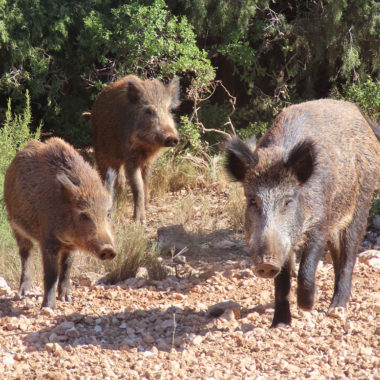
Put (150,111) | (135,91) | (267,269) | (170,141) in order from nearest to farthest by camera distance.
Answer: (267,269) < (170,141) < (135,91) < (150,111)

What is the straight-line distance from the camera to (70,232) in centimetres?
527

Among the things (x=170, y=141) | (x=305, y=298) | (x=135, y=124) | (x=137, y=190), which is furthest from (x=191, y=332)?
(x=135, y=124)

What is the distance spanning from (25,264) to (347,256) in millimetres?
2712

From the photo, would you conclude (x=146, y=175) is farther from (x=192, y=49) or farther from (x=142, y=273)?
(x=142, y=273)

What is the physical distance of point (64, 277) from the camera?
550 centimetres

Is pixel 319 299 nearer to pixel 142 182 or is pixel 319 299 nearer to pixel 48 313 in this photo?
pixel 48 313

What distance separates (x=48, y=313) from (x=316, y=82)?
21.7 ft

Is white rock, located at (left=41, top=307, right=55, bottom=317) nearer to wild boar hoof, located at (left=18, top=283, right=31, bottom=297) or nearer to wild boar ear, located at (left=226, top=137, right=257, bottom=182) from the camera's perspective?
wild boar hoof, located at (left=18, top=283, right=31, bottom=297)

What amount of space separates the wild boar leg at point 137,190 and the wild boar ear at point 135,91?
865 mm

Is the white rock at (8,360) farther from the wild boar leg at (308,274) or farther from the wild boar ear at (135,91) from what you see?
the wild boar ear at (135,91)

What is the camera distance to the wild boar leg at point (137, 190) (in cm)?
811

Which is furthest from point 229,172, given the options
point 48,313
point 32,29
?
point 32,29

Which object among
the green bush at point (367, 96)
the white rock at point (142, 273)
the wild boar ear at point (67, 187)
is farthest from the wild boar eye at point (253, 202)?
the green bush at point (367, 96)

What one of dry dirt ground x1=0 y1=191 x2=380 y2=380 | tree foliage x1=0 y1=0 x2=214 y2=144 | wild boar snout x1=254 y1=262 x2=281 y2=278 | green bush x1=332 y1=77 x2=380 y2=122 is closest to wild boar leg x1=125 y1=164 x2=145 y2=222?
tree foliage x1=0 y1=0 x2=214 y2=144
